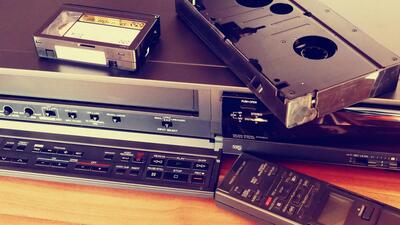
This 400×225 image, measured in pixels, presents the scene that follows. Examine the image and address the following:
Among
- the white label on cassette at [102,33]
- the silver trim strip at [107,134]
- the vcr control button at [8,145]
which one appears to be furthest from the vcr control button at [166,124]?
the vcr control button at [8,145]

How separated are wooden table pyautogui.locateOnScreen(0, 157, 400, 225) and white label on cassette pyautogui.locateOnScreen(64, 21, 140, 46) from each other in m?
0.20

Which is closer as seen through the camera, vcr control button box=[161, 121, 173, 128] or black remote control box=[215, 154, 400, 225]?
black remote control box=[215, 154, 400, 225]

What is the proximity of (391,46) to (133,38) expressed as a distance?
0.36 m

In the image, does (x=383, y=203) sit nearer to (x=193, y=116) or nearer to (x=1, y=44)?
(x=193, y=116)

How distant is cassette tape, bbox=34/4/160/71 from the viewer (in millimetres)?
734

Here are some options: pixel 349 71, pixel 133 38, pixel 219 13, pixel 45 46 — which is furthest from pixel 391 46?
pixel 45 46

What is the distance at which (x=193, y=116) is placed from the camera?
0.75 meters

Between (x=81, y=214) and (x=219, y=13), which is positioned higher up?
(x=219, y=13)

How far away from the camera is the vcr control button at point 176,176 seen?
0.73m

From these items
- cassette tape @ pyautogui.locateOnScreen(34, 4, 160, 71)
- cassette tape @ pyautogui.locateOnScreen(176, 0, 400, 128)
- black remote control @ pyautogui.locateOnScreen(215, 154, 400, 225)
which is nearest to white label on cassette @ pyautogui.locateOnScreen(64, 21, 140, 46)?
cassette tape @ pyautogui.locateOnScreen(34, 4, 160, 71)

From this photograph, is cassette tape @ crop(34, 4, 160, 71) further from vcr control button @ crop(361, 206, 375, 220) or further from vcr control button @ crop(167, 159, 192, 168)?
vcr control button @ crop(361, 206, 375, 220)

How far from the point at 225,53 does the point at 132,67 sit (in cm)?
13

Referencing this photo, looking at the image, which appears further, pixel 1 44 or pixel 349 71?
pixel 1 44

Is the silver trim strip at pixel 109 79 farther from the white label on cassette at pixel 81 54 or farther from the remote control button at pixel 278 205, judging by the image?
the remote control button at pixel 278 205
